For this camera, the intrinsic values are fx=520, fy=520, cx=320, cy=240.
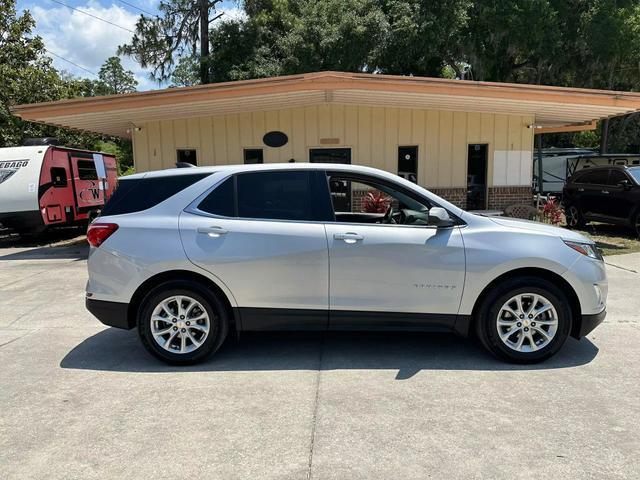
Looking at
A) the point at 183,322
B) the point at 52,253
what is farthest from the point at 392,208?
the point at 52,253

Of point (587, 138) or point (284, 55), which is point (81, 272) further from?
point (587, 138)

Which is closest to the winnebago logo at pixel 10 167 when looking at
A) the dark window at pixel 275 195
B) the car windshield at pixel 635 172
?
the dark window at pixel 275 195

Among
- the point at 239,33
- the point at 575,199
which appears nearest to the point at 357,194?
the point at 575,199

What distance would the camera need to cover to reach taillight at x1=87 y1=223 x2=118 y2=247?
458 cm

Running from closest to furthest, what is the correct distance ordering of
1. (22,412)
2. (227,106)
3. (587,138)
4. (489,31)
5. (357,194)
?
(22,412) → (227,106) → (357,194) → (489,31) → (587,138)

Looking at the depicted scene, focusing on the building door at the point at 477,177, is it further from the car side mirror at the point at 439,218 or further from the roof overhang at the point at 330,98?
the car side mirror at the point at 439,218

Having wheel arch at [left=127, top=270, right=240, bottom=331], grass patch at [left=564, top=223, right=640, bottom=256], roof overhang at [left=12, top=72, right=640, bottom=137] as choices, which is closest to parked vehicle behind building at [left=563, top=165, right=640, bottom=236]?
grass patch at [left=564, top=223, right=640, bottom=256]

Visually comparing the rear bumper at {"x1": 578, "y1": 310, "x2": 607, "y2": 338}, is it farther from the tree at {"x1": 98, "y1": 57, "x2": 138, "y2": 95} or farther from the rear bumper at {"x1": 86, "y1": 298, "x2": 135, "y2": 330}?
the tree at {"x1": 98, "y1": 57, "x2": 138, "y2": 95}

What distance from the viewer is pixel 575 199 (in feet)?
44.7

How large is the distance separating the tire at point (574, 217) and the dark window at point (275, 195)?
11164 millimetres

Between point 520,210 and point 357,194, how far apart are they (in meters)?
4.11

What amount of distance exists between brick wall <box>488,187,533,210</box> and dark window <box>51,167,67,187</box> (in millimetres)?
11164

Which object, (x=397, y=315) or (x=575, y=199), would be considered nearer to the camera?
(x=397, y=315)

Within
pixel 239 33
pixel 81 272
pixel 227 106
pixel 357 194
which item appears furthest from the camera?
pixel 239 33
